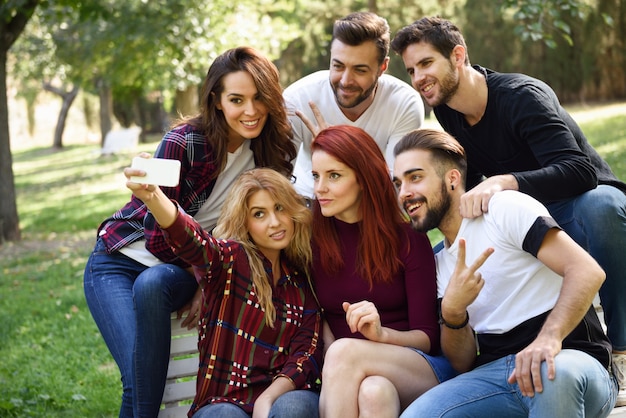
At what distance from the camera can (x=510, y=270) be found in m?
2.89

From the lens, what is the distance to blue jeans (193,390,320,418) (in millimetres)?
2790

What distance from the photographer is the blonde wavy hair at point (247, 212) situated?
3.18 meters

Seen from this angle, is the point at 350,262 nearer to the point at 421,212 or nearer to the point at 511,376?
the point at 421,212

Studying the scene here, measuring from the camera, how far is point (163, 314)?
10.4ft

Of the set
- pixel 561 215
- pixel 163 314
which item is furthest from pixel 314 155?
pixel 561 215

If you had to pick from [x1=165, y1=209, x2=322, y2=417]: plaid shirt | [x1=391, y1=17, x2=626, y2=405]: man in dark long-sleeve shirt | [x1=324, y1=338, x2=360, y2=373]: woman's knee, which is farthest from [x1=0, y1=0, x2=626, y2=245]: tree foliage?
[x1=324, y1=338, x2=360, y2=373]: woman's knee

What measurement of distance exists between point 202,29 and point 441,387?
37.0ft

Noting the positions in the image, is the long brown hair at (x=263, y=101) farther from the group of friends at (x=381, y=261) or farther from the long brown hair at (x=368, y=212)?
the long brown hair at (x=368, y=212)

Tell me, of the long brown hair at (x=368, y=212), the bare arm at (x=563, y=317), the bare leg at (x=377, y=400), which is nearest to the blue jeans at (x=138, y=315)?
the long brown hair at (x=368, y=212)

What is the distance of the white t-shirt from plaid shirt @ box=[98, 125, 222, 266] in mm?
744

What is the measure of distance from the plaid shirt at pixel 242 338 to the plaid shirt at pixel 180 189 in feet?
1.24

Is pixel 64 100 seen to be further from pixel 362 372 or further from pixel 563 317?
pixel 563 317

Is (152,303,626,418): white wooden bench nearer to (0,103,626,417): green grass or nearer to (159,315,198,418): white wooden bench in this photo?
(159,315,198,418): white wooden bench

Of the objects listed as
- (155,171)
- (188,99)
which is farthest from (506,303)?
(188,99)
